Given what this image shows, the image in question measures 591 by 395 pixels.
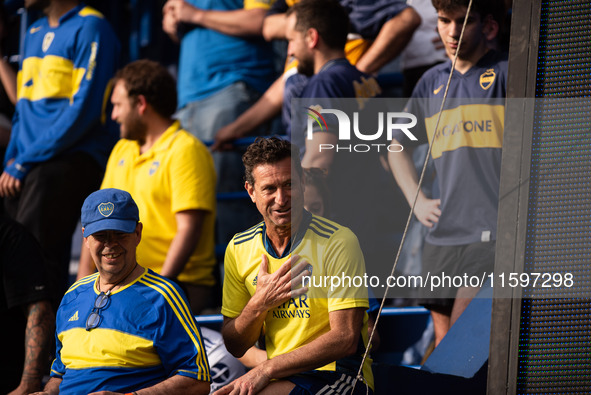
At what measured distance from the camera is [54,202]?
512 cm

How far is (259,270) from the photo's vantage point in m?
3.38

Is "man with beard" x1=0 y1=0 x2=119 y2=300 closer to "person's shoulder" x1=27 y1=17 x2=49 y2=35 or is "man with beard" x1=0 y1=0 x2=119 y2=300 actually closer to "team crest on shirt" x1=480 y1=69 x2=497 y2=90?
"person's shoulder" x1=27 y1=17 x2=49 y2=35

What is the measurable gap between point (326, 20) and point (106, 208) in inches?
72.6

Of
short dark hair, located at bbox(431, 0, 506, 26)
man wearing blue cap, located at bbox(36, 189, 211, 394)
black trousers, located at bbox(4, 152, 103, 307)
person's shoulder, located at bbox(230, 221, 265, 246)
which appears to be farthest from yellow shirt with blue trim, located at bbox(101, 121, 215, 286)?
short dark hair, located at bbox(431, 0, 506, 26)

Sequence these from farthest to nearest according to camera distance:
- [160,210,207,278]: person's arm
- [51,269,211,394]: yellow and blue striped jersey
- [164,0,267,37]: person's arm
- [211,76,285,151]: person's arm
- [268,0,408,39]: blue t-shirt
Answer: [164,0,267,37]: person's arm < [211,76,285,151]: person's arm < [268,0,408,39]: blue t-shirt < [160,210,207,278]: person's arm < [51,269,211,394]: yellow and blue striped jersey

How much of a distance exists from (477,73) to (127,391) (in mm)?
2150

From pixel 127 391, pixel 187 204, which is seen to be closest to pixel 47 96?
pixel 187 204

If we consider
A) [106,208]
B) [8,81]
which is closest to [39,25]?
[8,81]

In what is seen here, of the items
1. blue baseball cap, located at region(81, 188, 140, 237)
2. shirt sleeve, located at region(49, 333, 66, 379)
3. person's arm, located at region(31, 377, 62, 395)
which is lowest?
person's arm, located at region(31, 377, 62, 395)

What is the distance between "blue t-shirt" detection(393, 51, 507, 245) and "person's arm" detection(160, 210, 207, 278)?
1.36 m

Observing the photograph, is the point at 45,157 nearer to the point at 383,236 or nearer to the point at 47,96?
the point at 47,96

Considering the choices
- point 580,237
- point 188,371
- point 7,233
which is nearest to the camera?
point 580,237

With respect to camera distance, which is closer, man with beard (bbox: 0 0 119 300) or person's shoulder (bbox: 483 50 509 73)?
person's shoulder (bbox: 483 50 509 73)

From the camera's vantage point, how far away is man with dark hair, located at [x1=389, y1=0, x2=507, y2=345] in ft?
12.3
